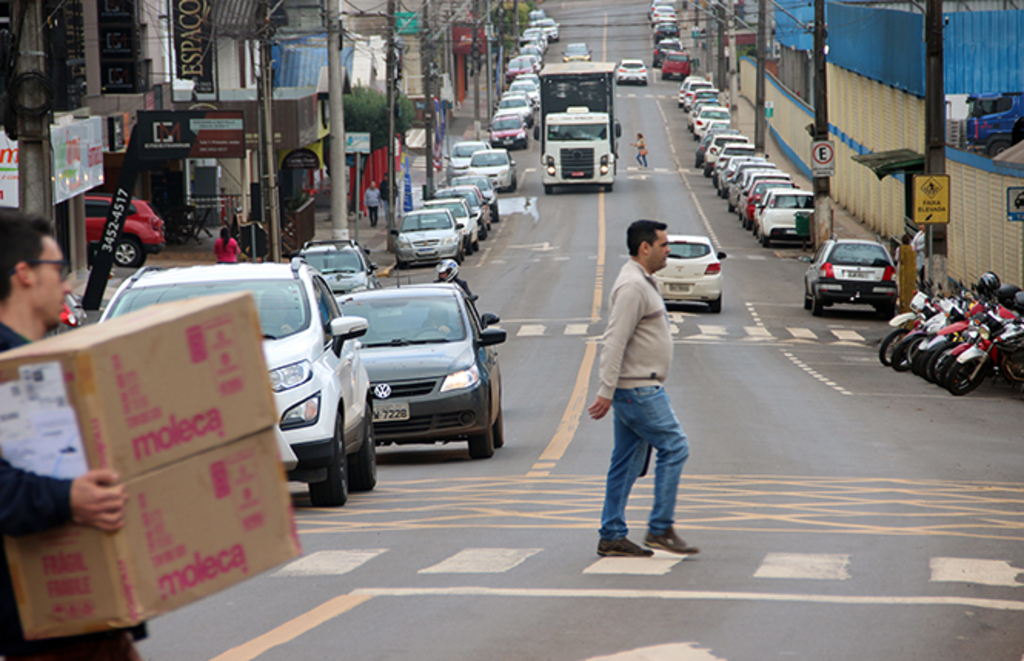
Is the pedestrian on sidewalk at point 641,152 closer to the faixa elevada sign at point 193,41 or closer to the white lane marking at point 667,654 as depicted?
the faixa elevada sign at point 193,41

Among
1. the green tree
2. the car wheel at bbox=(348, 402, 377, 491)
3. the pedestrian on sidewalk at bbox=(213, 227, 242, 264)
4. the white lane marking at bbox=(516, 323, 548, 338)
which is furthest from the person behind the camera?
the green tree

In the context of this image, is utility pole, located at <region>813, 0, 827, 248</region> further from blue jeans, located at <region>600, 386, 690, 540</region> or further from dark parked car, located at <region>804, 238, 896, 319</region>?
blue jeans, located at <region>600, 386, 690, 540</region>

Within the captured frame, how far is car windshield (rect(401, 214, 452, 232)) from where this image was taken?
44.3 m


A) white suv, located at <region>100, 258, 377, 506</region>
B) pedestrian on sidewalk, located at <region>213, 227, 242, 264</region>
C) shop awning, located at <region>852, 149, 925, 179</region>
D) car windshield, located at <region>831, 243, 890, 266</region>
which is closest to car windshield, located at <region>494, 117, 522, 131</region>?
shop awning, located at <region>852, 149, 925, 179</region>

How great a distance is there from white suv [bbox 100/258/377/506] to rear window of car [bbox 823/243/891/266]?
21498 millimetres

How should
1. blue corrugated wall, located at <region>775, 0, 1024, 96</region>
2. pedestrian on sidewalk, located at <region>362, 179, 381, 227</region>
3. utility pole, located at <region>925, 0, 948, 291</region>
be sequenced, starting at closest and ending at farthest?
utility pole, located at <region>925, 0, 948, 291</region> < blue corrugated wall, located at <region>775, 0, 1024, 96</region> < pedestrian on sidewalk, located at <region>362, 179, 381, 227</region>

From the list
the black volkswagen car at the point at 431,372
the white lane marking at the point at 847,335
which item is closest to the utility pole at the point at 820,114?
the white lane marking at the point at 847,335

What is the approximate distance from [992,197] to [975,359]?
12.1 metres

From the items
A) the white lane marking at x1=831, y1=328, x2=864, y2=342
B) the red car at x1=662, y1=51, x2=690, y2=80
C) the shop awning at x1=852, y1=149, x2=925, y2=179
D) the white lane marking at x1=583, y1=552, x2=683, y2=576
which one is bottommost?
the white lane marking at x1=831, y1=328, x2=864, y2=342

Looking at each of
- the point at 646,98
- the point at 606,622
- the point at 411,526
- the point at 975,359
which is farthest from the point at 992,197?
the point at 646,98

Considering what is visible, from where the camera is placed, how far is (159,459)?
13.0 ft

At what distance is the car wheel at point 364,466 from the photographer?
12.0 metres

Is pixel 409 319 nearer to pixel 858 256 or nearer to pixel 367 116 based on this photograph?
pixel 858 256

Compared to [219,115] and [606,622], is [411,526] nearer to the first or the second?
[606,622]
